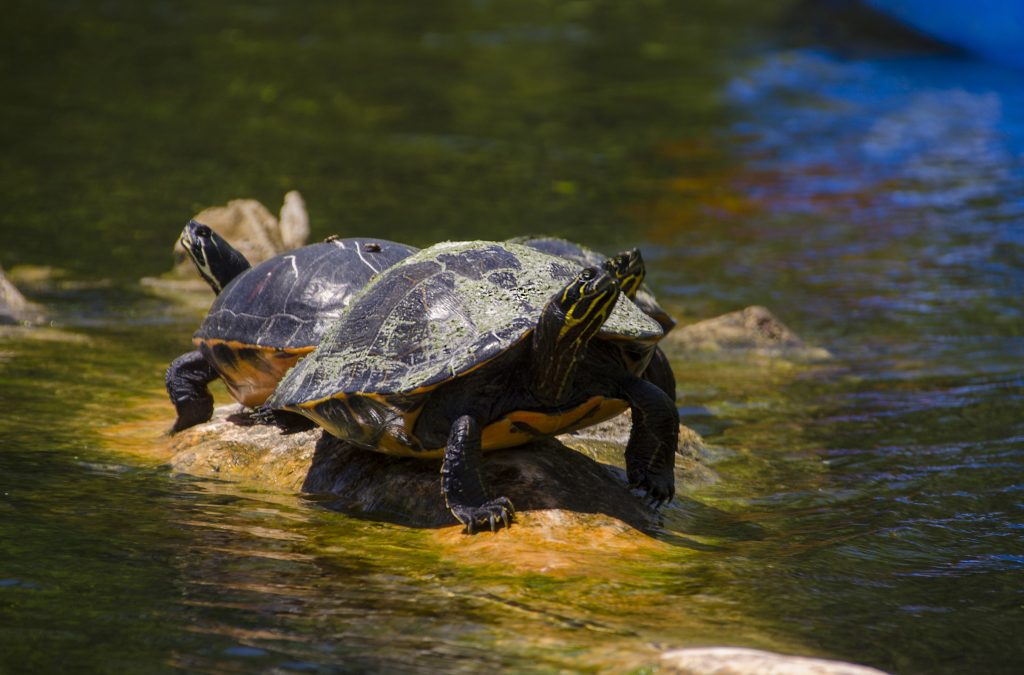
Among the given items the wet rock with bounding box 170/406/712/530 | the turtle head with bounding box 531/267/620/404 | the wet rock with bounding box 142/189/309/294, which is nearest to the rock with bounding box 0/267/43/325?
the wet rock with bounding box 142/189/309/294

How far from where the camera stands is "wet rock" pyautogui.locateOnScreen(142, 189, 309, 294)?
10180 mm

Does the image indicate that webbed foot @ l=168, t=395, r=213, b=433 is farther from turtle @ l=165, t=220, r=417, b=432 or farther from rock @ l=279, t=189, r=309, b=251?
A: rock @ l=279, t=189, r=309, b=251

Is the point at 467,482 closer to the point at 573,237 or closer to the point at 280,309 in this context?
the point at 280,309

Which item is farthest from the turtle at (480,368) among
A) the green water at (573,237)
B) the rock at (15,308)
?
the rock at (15,308)

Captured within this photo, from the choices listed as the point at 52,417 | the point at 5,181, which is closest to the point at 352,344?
the point at 52,417

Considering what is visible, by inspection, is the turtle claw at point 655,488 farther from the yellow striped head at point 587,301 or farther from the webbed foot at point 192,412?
the webbed foot at point 192,412

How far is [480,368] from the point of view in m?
4.34

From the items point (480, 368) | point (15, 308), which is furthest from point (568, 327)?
point (15, 308)

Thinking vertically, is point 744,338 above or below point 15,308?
above

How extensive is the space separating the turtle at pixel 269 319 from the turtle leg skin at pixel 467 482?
1360mm

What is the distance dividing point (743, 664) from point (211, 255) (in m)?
4.36

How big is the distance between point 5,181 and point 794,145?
10500 millimetres

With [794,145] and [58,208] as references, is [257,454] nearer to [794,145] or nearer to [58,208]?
[58,208]

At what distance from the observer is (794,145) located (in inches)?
718
